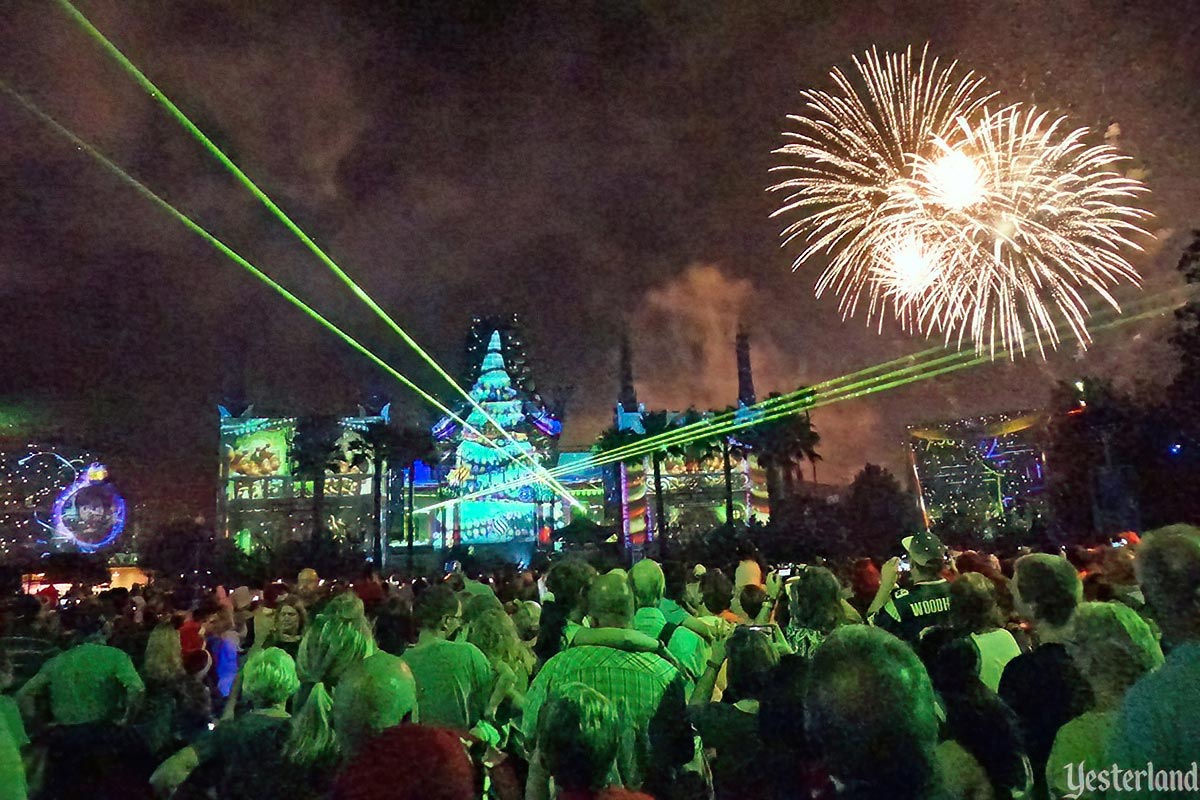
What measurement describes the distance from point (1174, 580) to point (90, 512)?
120 meters

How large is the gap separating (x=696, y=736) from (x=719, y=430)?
2224 inches

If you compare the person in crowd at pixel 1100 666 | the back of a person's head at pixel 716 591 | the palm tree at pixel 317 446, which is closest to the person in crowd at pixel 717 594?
the back of a person's head at pixel 716 591

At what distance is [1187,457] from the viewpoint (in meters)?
37.7

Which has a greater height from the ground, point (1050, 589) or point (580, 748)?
point (1050, 589)

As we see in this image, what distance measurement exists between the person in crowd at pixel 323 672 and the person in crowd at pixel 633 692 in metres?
0.93

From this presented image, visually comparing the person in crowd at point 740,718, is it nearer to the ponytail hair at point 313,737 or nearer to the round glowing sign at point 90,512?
the ponytail hair at point 313,737

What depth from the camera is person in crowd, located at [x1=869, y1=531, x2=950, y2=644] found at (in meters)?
5.87

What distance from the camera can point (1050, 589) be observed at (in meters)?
4.41

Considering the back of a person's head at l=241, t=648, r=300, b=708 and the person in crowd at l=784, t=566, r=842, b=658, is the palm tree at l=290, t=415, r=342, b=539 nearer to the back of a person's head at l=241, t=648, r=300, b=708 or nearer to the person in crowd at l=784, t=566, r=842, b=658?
the person in crowd at l=784, t=566, r=842, b=658

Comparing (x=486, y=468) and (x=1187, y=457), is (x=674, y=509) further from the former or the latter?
(x=1187, y=457)

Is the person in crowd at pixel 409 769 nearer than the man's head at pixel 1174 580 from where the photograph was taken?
Yes

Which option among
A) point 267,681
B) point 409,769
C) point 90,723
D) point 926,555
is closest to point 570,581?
point 267,681

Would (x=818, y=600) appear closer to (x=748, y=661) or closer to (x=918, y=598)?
(x=918, y=598)

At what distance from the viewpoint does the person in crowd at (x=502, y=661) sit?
5418mm
